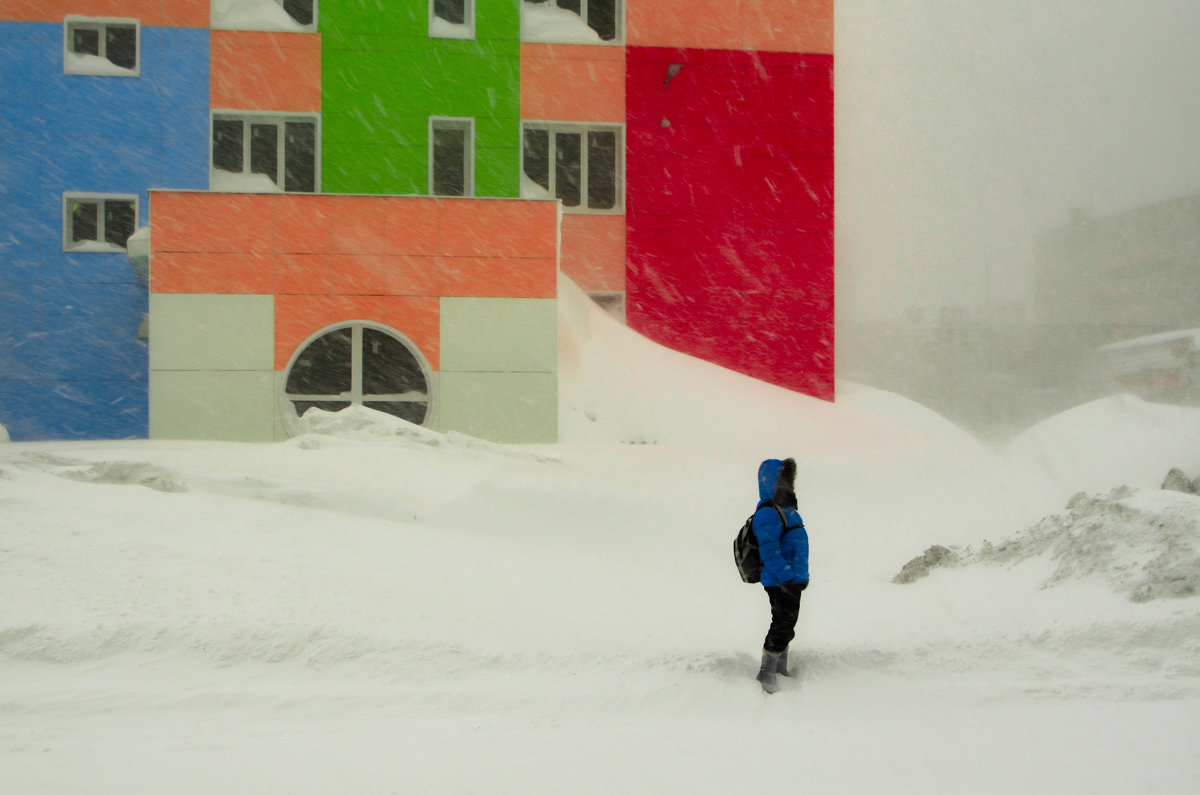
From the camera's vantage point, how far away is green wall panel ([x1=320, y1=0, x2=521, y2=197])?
19031 mm

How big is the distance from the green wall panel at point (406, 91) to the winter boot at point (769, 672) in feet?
48.4

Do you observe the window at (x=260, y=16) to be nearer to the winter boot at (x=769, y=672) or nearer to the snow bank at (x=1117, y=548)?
the snow bank at (x=1117, y=548)

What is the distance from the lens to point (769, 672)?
5.93m

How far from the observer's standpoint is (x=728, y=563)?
34.4ft

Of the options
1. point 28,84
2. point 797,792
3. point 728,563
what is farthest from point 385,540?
point 28,84

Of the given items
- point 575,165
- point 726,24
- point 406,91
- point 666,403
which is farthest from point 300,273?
point 726,24

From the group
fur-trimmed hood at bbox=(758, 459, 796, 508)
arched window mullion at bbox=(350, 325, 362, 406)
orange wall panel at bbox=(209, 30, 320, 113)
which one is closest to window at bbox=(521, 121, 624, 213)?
orange wall panel at bbox=(209, 30, 320, 113)

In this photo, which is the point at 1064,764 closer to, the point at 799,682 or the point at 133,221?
the point at 799,682

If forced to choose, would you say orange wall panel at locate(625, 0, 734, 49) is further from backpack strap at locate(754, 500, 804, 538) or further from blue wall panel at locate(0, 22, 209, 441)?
backpack strap at locate(754, 500, 804, 538)

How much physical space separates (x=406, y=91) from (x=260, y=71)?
8.97 ft

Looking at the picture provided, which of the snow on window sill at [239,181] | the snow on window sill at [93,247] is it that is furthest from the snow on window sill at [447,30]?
the snow on window sill at [93,247]

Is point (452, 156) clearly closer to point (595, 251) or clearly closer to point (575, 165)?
point (575, 165)

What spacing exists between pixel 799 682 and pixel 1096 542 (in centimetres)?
322

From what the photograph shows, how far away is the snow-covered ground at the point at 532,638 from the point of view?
184 inches
